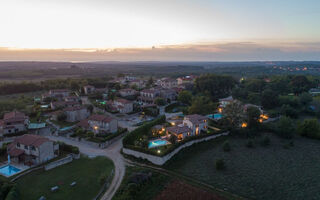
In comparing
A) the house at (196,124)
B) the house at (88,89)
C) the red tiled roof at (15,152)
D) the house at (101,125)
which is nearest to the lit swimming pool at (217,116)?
the house at (196,124)

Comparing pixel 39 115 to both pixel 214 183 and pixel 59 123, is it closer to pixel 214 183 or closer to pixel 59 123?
pixel 59 123

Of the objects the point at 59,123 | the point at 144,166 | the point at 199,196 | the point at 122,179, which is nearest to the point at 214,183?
the point at 199,196

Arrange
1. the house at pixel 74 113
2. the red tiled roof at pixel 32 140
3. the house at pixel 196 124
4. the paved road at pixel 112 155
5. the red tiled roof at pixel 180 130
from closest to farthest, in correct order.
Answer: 1. the paved road at pixel 112 155
2. the red tiled roof at pixel 32 140
3. the red tiled roof at pixel 180 130
4. the house at pixel 196 124
5. the house at pixel 74 113

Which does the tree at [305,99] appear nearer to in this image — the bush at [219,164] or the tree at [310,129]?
the tree at [310,129]

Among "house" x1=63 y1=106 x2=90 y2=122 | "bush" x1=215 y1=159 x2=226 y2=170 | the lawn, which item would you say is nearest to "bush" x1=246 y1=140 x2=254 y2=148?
"bush" x1=215 y1=159 x2=226 y2=170

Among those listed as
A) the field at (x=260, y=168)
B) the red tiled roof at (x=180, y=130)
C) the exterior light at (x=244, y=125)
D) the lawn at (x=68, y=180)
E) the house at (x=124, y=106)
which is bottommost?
the field at (x=260, y=168)

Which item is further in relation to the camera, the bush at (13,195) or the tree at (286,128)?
the tree at (286,128)

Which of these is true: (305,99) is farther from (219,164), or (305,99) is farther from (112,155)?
(112,155)

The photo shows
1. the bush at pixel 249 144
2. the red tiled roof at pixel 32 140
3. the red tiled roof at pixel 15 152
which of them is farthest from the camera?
the bush at pixel 249 144

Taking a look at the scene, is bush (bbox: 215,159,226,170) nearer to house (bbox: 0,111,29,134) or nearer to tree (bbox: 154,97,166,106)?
tree (bbox: 154,97,166,106)
